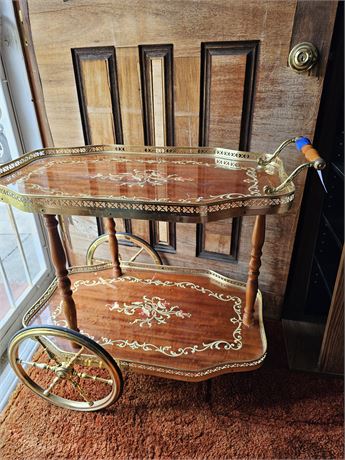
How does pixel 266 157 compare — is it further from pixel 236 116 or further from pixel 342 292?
pixel 342 292

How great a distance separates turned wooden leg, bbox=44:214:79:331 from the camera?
2.65 ft

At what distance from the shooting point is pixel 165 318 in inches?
42.4

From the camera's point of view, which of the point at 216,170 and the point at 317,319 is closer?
the point at 216,170

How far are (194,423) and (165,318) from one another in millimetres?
319

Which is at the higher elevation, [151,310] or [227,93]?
[227,93]

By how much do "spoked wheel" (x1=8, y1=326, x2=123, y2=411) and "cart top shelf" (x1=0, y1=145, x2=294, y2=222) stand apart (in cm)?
35

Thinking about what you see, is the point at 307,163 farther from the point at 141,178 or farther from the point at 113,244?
the point at 113,244

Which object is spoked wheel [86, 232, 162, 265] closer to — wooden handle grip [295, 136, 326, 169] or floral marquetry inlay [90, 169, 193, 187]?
floral marquetry inlay [90, 169, 193, 187]

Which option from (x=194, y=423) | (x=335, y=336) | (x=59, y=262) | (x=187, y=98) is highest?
(x=187, y=98)

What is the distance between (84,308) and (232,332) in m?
0.52

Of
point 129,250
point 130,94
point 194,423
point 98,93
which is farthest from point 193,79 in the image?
point 194,423

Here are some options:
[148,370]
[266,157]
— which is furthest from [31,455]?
[266,157]

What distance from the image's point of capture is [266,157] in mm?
915

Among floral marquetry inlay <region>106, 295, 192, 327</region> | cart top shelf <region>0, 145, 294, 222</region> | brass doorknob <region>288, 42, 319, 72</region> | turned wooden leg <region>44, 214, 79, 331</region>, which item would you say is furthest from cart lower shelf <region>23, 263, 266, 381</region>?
brass doorknob <region>288, 42, 319, 72</region>
